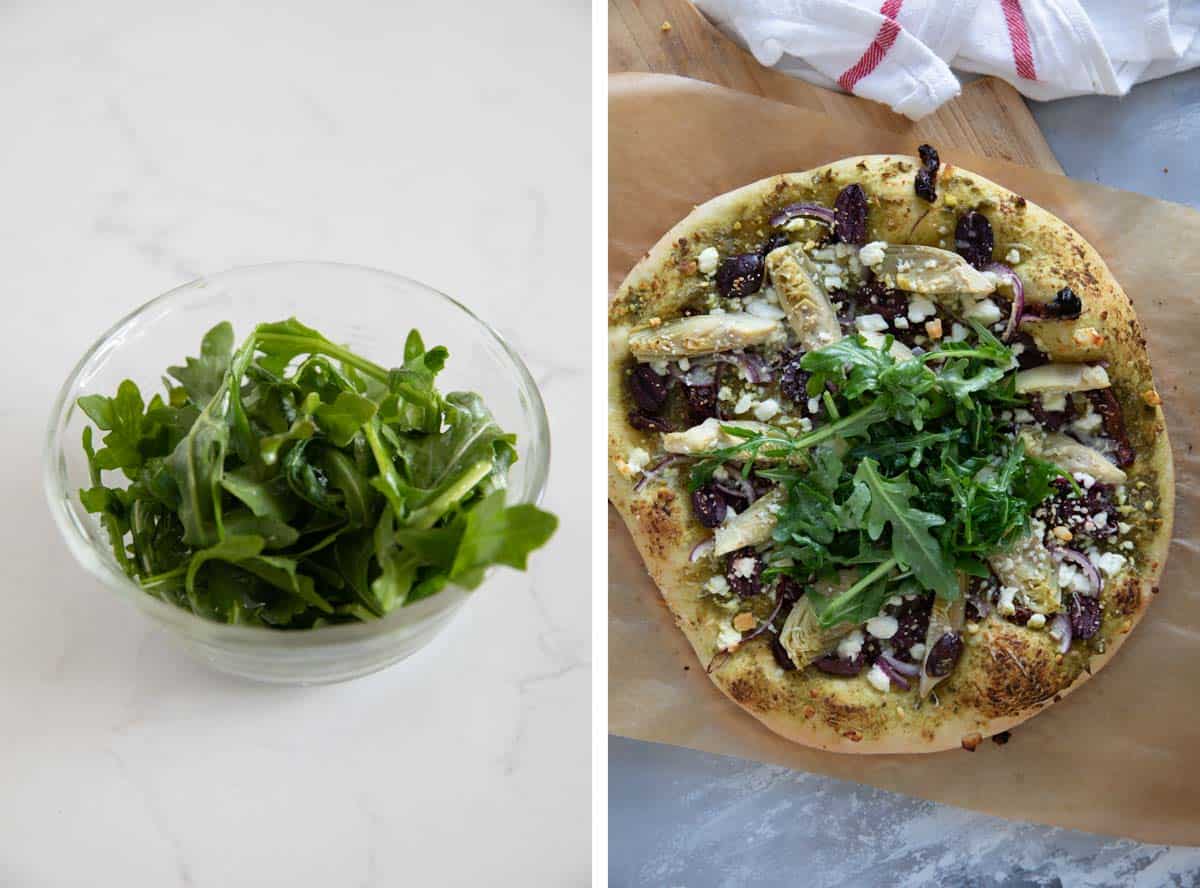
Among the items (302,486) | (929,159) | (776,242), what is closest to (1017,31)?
(929,159)

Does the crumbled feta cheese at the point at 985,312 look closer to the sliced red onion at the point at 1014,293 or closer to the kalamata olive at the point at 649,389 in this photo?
the sliced red onion at the point at 1014,293

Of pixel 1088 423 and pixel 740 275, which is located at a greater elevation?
pixel 740 275

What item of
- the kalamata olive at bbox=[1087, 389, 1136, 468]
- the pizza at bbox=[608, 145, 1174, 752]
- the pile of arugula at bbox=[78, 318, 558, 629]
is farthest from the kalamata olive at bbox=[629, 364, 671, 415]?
the pile of arugula at bbox=[78, 318, 558, 629]

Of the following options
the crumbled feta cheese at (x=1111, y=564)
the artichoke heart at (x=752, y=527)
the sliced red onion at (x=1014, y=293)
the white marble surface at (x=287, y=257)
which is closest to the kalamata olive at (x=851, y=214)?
the sliced red onion at (x=1014, y=293)

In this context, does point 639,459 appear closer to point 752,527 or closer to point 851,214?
point 752,527

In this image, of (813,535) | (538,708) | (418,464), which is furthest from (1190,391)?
(418,464)

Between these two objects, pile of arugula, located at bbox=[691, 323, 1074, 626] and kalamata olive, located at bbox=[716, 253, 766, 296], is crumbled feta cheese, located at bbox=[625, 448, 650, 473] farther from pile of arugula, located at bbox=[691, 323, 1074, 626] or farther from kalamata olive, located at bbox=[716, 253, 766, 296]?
kalamata olive, located at bbox=[716, 253, 766, 296]
